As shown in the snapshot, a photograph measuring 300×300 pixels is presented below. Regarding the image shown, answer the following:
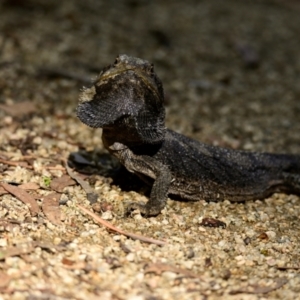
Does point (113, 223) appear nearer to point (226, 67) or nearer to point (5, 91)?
point (5, 91)

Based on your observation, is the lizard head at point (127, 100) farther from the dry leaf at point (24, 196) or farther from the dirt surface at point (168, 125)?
the dry leaf at point (24, 196)

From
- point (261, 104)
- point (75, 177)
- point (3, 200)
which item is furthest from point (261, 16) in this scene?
point (3, 200)

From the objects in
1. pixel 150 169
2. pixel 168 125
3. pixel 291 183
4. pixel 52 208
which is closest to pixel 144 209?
pixel 150 169

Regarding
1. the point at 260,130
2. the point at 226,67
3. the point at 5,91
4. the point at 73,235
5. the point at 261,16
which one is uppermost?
the point at 261,16

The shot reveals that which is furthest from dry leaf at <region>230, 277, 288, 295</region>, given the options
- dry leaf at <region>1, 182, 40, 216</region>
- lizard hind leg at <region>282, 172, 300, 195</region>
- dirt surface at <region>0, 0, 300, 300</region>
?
lizard hind leg at <region>282, 172, 300, 195</region>

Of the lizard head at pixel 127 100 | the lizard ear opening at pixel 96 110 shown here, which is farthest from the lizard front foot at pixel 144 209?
the lizard ear opening at pixel 96 110

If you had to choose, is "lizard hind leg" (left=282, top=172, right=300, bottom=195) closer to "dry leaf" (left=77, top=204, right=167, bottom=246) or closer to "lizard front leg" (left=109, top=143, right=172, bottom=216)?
"lizard front leg" (left=109, top=143, right=172, bottom=216)
